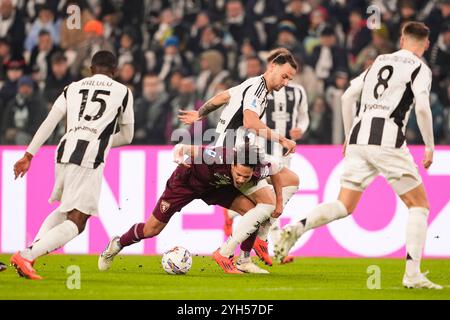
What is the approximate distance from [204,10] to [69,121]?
Result: 7.98m

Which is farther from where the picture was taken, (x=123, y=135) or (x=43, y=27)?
(x=43, y=27)

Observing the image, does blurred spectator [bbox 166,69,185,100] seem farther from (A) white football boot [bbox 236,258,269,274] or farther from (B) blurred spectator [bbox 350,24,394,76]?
(A) white football boot [bbox 236,258,269,274]

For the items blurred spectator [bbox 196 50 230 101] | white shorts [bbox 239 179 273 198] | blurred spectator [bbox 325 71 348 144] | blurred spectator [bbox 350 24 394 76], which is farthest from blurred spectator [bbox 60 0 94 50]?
white shorts [bbox 239 179 273 198]

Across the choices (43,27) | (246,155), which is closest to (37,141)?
(246,155)

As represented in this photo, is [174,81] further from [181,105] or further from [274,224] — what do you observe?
[274,224]

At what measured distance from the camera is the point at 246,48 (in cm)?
1602

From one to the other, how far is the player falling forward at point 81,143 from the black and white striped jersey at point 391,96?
217cm

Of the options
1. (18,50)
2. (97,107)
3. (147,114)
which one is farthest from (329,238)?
(18,50)

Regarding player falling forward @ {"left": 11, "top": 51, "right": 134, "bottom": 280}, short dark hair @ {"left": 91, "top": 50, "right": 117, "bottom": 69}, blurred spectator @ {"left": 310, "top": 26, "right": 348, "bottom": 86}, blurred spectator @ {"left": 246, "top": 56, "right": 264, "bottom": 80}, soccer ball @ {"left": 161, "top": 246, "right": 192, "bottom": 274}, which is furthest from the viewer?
blurred spectator @ {"left": 310, "top": 26, "right": 348, "bottom": 86}

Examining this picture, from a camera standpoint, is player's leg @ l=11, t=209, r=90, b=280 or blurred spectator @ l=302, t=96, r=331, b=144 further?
blurred spectator @ l=302, t=96, r=331, b=144

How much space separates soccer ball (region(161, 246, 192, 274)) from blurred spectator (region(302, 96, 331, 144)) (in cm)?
495

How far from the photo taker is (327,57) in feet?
51.5

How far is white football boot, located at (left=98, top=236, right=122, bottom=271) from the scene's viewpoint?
10.0m

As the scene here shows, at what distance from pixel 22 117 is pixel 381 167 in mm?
7336
